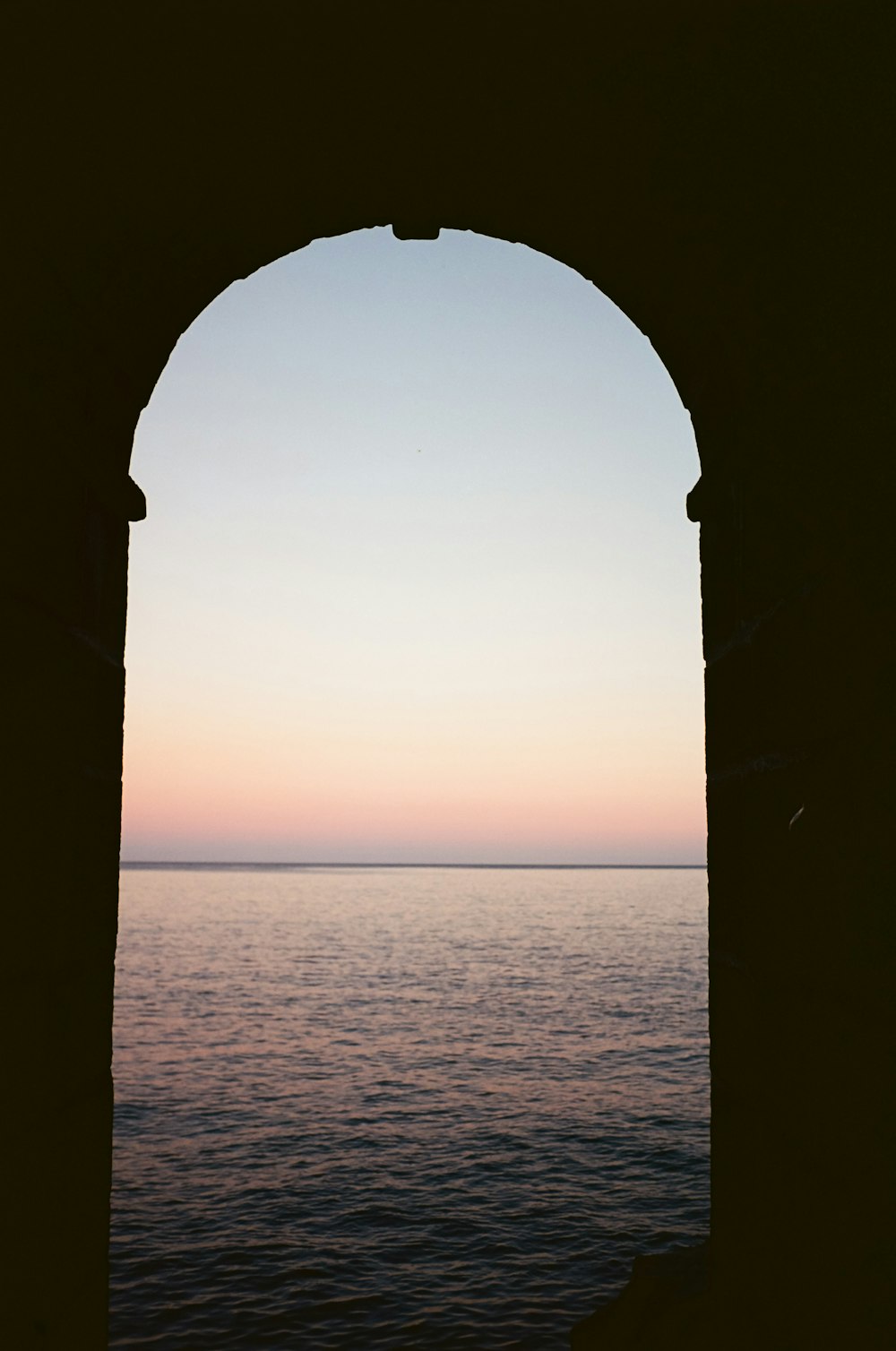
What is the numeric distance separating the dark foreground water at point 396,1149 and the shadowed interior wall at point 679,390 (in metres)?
12.5

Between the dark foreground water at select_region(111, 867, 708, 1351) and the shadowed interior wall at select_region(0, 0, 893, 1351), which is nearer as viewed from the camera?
the shadowed interior wall at select_region(0, 0, 893, 1351)

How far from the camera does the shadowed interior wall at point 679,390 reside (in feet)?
8.10

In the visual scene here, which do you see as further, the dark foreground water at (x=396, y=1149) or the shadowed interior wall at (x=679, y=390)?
the dark foreground water at (x=396, y=1149)

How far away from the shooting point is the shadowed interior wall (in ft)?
8.10

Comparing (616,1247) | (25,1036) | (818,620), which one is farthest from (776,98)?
(616,1247)

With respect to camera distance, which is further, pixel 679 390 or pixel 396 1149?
pixel 396 1149

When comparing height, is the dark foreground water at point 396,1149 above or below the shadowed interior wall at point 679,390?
below

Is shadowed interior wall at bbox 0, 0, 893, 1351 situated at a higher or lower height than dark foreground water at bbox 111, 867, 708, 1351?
higher

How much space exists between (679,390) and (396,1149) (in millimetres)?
21643

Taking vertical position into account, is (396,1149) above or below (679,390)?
below

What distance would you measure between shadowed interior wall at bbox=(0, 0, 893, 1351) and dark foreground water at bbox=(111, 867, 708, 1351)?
40.9ft

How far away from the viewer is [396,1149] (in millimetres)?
22609

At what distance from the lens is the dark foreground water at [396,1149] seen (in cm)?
1496

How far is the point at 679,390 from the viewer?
4.37m
